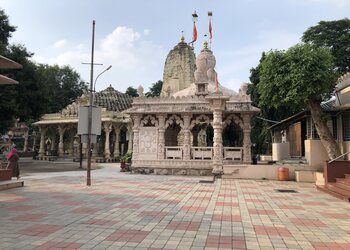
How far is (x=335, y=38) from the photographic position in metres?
31.0

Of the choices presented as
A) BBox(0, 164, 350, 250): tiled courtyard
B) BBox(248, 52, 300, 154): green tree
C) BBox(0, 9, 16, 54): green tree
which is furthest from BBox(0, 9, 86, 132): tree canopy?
BBox(248, 52, 300, 154): green tree

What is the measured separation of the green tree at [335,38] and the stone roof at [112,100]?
2311 cm

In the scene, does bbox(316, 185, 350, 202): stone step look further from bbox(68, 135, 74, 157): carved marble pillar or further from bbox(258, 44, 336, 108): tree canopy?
bbox(68, 135, 74, 157): carved marble pillar

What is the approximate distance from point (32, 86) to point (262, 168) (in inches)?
806

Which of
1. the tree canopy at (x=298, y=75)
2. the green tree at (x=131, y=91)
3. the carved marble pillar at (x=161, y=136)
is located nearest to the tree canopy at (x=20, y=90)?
the carved marble pillar at (x=161, y=136)

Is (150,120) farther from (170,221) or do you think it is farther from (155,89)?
(155,89)

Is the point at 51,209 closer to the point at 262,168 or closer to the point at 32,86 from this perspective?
the point at 262,168

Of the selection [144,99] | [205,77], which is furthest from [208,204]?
[205,77]

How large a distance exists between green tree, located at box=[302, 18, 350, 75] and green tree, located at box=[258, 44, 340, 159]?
1667 centimetres

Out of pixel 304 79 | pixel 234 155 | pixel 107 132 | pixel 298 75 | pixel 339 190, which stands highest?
pixel 298 75

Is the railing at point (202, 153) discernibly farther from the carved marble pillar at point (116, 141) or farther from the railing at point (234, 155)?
the carved marble pillar at point (116, 141)

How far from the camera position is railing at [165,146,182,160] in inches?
771

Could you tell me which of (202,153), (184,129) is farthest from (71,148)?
(202,153)

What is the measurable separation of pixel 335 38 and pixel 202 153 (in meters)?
21.1
